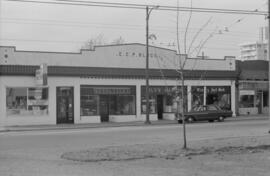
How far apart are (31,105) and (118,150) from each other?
71.2ft

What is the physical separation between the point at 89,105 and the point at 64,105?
2.14m

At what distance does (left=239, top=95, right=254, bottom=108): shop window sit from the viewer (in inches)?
1794

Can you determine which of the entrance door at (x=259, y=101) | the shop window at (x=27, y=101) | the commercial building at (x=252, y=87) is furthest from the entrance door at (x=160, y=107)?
the entrance door at (x=259, y=101)

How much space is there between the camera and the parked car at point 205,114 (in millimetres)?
35844

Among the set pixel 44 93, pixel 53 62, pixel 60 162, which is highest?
pixel 53 62

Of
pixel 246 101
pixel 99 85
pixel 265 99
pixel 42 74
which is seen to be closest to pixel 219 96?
pixel 246 101

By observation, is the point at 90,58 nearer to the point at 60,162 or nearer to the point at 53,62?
the point at 53,62

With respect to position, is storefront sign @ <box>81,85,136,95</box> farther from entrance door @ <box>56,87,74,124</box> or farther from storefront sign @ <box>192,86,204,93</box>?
storefront sign @ <box>192,86,204,93</box>

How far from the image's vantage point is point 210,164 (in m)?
11.6

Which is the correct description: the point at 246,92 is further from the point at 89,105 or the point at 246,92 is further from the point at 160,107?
the point at 89,105

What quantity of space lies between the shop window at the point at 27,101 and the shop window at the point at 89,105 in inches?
119

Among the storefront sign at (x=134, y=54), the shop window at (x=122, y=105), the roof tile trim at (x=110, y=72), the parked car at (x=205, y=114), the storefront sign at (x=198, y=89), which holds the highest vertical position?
the storefront sign at (x=134, y=54)

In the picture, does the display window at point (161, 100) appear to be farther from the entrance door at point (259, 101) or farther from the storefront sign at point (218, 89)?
the entrance door at point (259, 101)

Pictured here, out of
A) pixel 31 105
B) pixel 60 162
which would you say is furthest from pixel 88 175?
pixel 31 105
